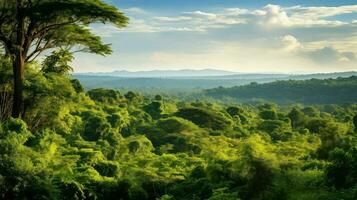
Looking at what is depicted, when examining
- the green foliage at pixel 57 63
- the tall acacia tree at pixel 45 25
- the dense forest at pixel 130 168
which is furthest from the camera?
the green foliage at pixel 57 63

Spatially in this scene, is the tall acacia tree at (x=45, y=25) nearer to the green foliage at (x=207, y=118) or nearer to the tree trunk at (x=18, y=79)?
the tree trunk at (x=18, y=79)

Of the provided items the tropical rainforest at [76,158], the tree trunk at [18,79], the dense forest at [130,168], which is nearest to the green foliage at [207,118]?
the dense forest at [130,168]

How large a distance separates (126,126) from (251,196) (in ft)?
163

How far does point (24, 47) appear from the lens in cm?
2562

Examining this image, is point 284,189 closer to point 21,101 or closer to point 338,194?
point 338,194

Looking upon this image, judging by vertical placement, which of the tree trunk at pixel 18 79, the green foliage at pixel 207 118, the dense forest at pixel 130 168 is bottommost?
the green foliage at pixel 207 118

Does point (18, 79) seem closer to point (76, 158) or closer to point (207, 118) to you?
point (76, 158)

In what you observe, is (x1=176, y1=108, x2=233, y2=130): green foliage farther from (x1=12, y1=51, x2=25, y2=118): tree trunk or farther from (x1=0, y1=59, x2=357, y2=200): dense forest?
(x1=12, y1=51, x2=25, y2=118): tree trunk

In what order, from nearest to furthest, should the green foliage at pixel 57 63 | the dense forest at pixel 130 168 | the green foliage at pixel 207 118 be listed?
the dense forest at pixel 130 168 < the green foliage at pixel 57 63 < the green foliage at pixel 207 118

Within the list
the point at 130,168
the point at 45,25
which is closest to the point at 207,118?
the point at 130,168

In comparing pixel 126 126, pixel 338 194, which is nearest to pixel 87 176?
pixel 338 194

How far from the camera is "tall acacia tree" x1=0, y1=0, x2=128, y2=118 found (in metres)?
23.8

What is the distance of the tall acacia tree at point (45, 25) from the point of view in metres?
23.8

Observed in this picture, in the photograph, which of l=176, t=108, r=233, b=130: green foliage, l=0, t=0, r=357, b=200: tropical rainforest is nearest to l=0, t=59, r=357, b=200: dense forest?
l=0, t=0, r=357, b=200: tropical rainforest
